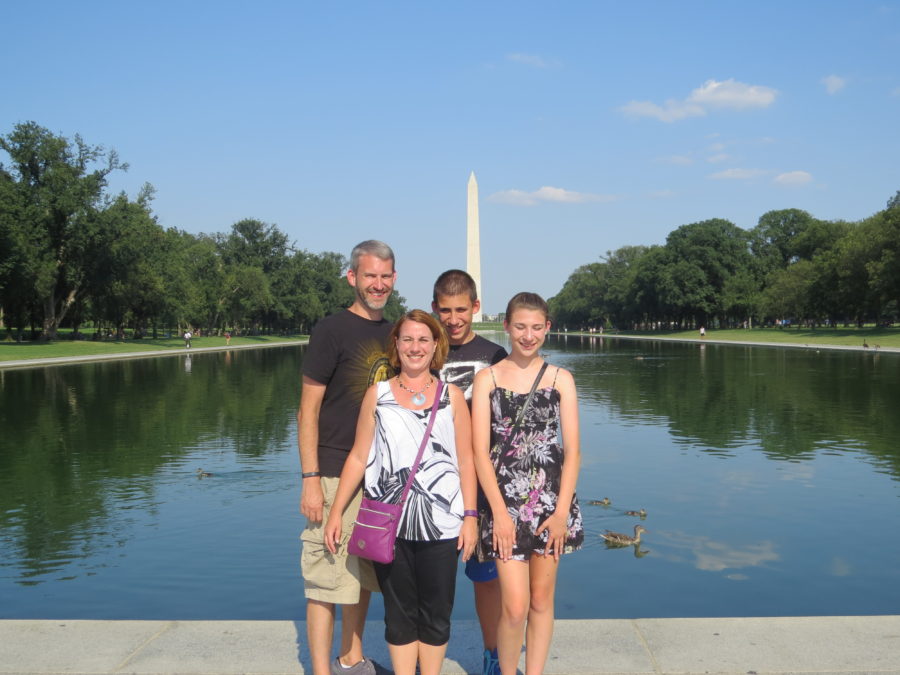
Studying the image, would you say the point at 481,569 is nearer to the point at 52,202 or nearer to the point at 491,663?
the point at 491,663

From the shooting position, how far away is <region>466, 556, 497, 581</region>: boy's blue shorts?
12.5 ft

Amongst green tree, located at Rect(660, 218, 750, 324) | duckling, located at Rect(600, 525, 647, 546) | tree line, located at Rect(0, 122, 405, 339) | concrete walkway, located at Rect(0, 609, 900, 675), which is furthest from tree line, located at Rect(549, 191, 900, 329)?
concrete walkway, located at Rect(0, 609, 900, 675)

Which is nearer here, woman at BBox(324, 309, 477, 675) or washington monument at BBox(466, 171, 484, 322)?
woman at BBox(324, 309, 477, 675)

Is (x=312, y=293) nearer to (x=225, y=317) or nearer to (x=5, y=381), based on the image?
(x=225, y=317)

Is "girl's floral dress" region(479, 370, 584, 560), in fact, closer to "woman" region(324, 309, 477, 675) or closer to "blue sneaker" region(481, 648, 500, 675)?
"woman" region(324, 309, 477, 675)

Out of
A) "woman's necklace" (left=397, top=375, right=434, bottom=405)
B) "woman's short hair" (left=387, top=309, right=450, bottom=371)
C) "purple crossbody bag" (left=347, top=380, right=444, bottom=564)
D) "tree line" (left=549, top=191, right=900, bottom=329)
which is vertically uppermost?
"tree line" (left=549, top=191, right=900, bottom=329)

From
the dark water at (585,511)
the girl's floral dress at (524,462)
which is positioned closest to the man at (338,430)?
the girl's floral dress at (524,462)

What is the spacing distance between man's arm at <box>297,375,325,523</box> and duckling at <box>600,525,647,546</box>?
14.8 ft

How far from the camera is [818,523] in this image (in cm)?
816

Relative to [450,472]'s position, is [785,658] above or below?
below

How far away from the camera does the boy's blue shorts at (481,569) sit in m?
3.80

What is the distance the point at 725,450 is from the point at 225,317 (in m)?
71.2

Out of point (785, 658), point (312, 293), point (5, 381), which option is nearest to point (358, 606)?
point (785, 658)

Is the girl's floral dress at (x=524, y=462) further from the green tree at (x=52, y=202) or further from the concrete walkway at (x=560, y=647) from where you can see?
the green tree at (x=52, y=202)
